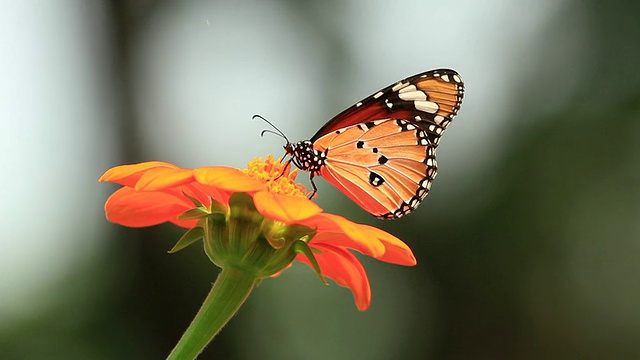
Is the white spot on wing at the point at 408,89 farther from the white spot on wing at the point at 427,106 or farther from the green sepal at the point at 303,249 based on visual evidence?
the green sepal at the point at 303,249

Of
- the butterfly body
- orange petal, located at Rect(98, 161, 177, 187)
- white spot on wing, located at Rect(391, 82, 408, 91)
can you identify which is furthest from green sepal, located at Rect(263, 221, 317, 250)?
white spot on wing, located at Rect(391, 82, 408, 91)

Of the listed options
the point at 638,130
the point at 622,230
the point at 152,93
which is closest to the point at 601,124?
the point at 638,130

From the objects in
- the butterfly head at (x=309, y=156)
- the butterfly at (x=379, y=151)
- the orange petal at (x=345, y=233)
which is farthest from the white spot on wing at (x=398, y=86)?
the orange petal at (x=345, y=233)

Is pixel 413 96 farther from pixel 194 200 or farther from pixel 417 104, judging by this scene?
pixel 194 200

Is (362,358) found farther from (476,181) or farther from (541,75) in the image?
(541,75)

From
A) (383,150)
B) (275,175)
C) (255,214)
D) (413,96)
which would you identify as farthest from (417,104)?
(255,214)

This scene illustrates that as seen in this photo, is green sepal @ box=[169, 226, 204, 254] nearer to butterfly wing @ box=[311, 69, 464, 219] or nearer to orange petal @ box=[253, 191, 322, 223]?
orange petal @ box=[253, 191, 322, 223]

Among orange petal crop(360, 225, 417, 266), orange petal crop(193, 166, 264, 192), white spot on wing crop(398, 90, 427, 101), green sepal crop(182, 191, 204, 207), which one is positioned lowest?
orange petal crop(360, 225, 417, 266)
